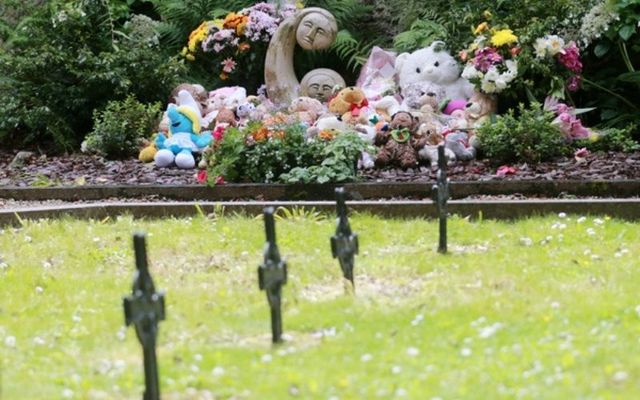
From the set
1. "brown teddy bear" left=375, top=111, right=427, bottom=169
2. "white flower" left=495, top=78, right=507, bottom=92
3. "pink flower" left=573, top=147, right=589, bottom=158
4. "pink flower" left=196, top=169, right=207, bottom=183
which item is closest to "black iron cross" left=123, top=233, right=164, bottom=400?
"pink flower" left=196, top=169, right=207, bottom=183

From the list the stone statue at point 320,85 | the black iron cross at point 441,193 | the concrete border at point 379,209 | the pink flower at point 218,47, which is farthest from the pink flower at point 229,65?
the black iron cross at point 441,193

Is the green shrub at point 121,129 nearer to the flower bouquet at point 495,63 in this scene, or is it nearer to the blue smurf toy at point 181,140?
the blue smurf toy at point 181,140

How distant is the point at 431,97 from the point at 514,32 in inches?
43.7

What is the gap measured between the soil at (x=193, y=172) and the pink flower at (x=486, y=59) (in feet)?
4.24

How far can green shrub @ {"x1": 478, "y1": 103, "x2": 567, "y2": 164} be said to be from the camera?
9.91 metres

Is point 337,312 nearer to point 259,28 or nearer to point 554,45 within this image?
point 554,45

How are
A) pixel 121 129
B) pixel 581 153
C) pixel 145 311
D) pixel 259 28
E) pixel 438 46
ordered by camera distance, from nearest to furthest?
pixel 145 311
pixel 581 153
pixel 121 129
pixel 438 46
pixel 259 28

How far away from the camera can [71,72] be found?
1255cm

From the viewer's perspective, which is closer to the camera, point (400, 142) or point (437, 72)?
point (400, 142)

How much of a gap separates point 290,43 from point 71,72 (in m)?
2.57

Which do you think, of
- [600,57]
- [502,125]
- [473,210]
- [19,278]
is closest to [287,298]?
[19,278]

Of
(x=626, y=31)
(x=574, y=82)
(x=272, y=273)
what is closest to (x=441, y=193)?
(x=272, y=273)

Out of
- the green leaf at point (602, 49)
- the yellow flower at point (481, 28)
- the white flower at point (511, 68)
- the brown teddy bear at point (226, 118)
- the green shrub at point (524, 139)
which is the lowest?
the green shrub at point (524, 139)

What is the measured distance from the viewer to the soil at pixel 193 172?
9398 mm
